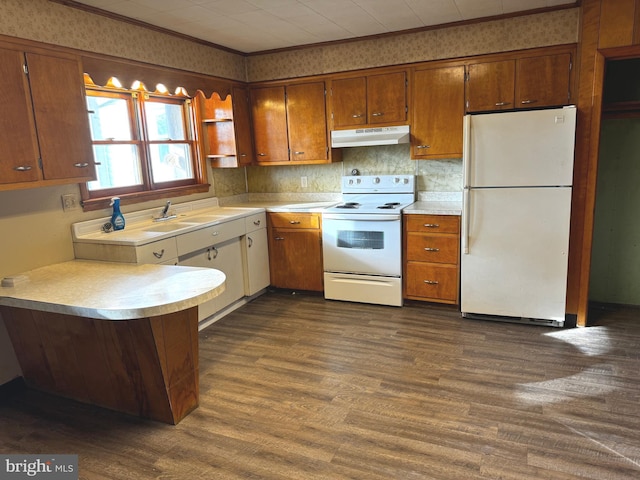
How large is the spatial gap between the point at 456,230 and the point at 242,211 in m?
1.90

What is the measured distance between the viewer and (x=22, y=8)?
2543 mm

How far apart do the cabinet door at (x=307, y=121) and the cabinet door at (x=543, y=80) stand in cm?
172

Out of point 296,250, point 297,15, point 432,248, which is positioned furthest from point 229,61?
point 432,248

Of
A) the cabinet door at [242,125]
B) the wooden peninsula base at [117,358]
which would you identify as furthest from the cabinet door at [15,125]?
the cabinet door at [242,125]

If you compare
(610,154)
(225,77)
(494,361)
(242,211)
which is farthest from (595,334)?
(225,77)

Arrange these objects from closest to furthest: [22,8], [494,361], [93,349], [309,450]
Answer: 1. [309,450]
2. [93,349]
3. [22,8]
4. [494,361]

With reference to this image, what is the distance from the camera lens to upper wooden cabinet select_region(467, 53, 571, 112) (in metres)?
3.45

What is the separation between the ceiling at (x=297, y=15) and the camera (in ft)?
9.85

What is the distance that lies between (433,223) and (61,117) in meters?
2.76

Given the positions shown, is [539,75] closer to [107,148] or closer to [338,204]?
[338,204]

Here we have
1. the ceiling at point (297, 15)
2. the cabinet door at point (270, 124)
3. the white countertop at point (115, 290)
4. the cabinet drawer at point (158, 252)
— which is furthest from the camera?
the cabinet door at point (270, 124)

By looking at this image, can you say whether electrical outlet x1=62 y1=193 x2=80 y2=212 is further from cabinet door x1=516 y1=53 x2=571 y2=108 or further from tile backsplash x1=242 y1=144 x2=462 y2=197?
cabinet door x1=516 y1=53 x2=571 y2=108

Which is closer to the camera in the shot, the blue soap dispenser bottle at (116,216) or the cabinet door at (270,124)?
the blue soap dispenser bottle at (116,216)

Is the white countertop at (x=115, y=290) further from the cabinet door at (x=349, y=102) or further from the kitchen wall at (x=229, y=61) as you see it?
the cabinet door at (x=349, y=102)
